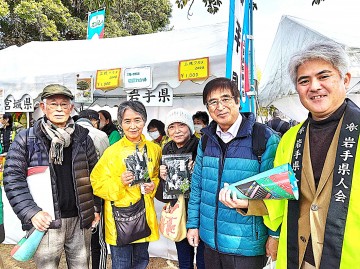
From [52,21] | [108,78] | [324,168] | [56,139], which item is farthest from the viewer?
[52,21]

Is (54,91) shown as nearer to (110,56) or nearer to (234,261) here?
(234,261)

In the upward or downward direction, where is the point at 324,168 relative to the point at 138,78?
downward

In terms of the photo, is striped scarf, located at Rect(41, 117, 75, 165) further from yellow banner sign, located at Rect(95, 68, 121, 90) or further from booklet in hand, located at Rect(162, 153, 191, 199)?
yellow banner sign, located at Rect(95, 68, 121, 90)

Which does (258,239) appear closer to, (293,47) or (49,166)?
(49,166)

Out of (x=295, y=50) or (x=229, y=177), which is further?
(x=295, y=50)

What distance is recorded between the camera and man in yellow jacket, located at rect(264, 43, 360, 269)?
1.19 meters

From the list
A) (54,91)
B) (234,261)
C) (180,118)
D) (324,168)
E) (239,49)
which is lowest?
(234,261)

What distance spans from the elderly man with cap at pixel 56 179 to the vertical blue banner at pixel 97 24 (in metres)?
5.90

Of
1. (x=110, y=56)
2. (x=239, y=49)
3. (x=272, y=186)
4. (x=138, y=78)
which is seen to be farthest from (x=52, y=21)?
(x=272, y=186)

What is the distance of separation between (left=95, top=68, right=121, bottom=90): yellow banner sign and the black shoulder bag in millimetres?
2014

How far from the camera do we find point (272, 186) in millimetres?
1318

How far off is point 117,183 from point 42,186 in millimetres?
528

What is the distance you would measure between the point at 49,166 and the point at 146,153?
74 centimetres

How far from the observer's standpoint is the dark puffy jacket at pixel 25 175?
203 cm
